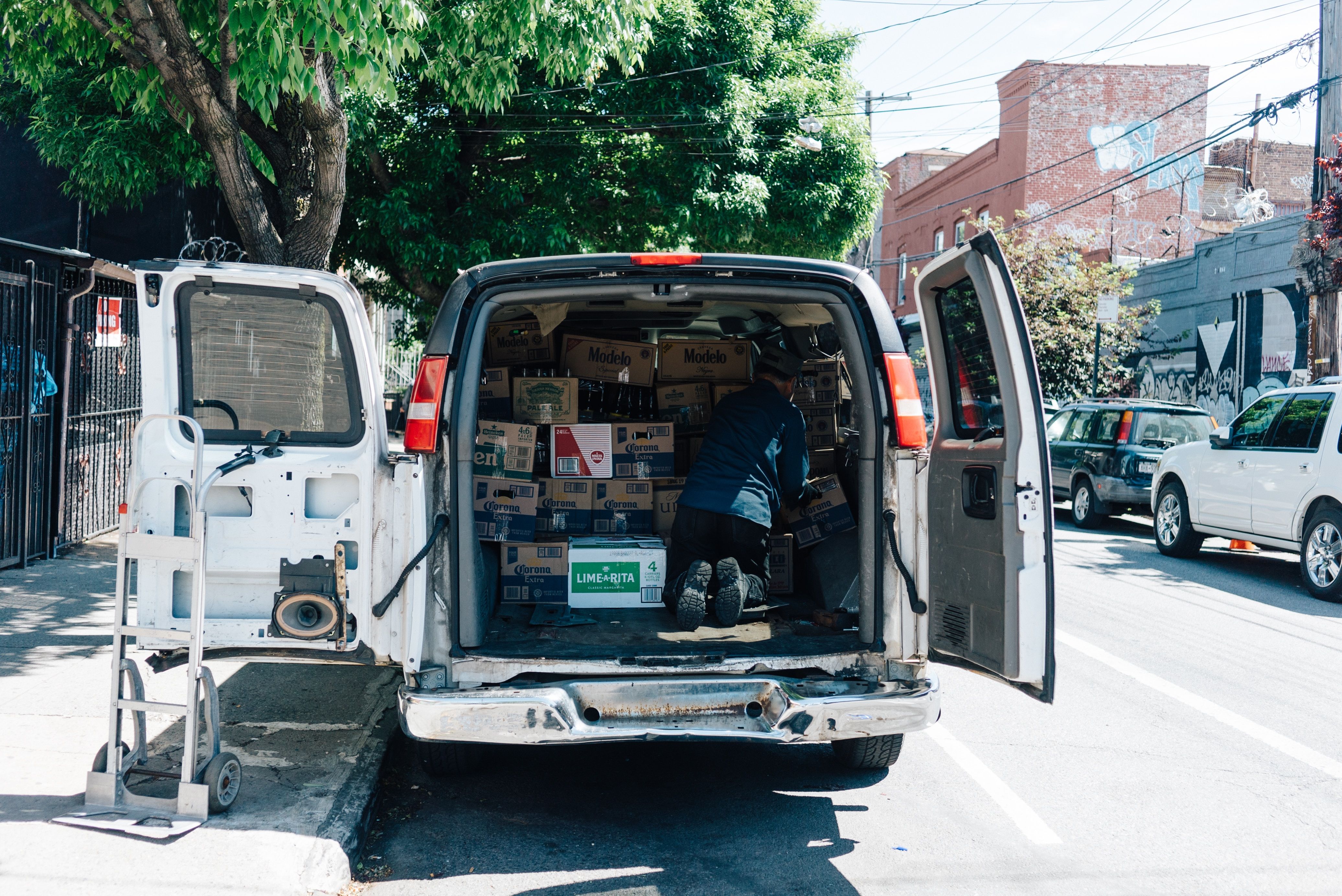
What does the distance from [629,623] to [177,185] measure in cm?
1213

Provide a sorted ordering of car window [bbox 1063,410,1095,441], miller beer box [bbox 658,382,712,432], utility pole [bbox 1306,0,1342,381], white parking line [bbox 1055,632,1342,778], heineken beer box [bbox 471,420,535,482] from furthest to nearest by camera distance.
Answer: car window [bbox 1063,410,1095,441] → utility pole [bbox 1306,0,1342,381] → miller beer box [bbox 658,382,712,432] → heineken beer box [bbox 471,420,535,482] → white parking line [bbox 1055,632,1342,778]

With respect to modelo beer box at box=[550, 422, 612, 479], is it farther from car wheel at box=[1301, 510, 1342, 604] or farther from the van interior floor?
car wheel at box=[1301, 510, 1342, 604]

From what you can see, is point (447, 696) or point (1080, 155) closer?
point (447, 696)

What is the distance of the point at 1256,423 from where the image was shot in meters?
11.0

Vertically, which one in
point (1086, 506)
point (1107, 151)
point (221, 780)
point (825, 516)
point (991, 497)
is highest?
point (1107, 151)

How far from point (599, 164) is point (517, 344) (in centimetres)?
869

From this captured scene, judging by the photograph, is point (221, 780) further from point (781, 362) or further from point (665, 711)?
point (781, 362)

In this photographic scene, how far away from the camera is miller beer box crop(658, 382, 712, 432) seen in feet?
22.3

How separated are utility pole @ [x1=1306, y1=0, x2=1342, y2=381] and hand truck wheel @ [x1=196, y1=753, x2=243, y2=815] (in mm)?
13185

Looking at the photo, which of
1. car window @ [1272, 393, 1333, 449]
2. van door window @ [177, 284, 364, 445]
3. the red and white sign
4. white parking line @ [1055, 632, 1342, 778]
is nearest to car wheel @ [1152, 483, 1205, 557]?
car window @ [1272, 393, 1333, 449]

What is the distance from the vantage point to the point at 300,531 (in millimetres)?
4180

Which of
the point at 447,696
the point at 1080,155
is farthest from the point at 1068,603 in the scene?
the point at 1080,155

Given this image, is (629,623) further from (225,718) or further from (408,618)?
(225,718)

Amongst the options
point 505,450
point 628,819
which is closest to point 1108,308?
point 505,450
